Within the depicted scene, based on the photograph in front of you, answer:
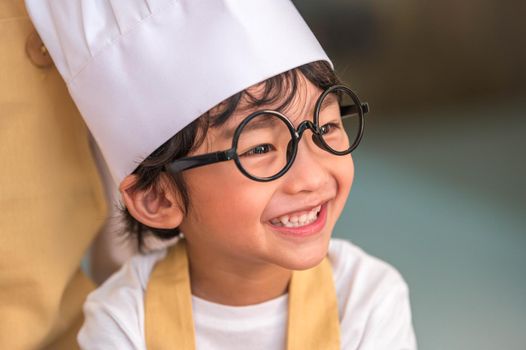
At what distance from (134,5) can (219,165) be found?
26 cm

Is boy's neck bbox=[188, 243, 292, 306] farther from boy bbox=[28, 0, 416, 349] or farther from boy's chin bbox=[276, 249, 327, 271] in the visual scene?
boy's chin bbox=[276, 249, 327, 271]

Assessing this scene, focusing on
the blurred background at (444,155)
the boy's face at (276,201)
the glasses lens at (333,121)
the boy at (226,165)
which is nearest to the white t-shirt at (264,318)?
the boy at (226,165)

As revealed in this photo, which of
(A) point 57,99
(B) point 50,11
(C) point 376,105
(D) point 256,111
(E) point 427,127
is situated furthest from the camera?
(C) point 376,105

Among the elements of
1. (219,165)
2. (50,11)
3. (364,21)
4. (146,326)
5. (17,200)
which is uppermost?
(364,21)

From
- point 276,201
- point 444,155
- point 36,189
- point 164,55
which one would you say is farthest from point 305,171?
point 444,155

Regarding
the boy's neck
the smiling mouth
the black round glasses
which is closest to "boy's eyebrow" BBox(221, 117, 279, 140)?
the black round glasses

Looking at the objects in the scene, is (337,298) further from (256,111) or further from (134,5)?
(134,5)

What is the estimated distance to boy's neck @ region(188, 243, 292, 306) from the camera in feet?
4.15

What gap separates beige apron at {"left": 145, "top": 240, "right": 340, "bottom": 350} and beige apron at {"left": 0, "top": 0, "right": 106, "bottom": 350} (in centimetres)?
17

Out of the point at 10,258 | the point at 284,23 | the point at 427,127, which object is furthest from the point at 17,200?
the point at 427,127

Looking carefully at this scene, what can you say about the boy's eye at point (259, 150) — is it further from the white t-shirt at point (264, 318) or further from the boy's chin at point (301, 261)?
the white t-shirt at point (264, 318)

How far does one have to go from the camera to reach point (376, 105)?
402 cm

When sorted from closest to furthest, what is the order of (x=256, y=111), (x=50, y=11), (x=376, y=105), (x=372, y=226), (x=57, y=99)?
(x=256, y=111) < (x=50, y=11) < (x=57, y=99) < (x=372, y=226) < (x=376, y=105)

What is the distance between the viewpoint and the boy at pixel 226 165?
3.50 feet
